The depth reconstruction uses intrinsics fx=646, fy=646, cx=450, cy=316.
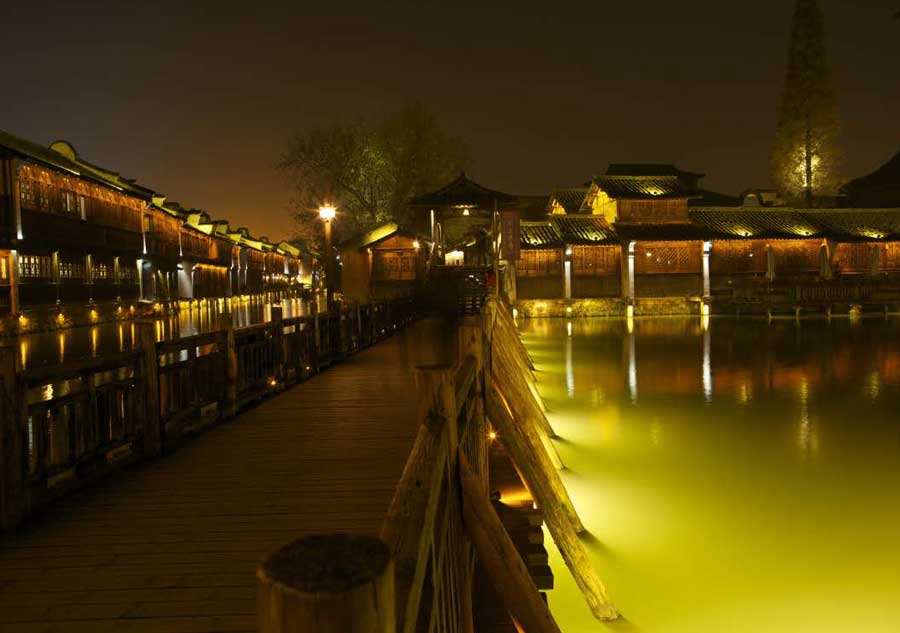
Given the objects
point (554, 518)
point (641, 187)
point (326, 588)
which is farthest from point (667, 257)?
point (326, 588)

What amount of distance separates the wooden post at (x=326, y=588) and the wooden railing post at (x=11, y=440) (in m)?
4.53

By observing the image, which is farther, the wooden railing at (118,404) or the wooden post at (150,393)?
the wooden post at (150,393)

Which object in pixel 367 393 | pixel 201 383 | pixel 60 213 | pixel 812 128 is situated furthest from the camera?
pixel 812 128

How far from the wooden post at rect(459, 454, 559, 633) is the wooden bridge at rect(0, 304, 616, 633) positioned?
0.04 ft

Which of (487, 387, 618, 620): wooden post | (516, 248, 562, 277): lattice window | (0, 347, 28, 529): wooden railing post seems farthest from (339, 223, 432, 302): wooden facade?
(0, 347, 28, 529): wooden railing post

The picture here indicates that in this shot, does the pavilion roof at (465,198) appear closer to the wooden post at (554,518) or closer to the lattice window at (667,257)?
the lattice window at (667,257)

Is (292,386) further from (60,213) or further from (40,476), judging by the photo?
(60,213)

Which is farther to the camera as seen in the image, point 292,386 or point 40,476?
point 292,386

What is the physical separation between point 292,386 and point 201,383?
3.12 metres

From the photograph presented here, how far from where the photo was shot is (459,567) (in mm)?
4254

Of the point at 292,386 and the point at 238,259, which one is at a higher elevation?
the point at 238,259

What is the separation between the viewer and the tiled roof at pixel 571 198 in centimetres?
4938

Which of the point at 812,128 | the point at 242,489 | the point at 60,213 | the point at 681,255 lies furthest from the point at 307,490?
the point at 812,128

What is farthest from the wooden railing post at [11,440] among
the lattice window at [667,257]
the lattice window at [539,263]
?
the lattice window at [667,257]
